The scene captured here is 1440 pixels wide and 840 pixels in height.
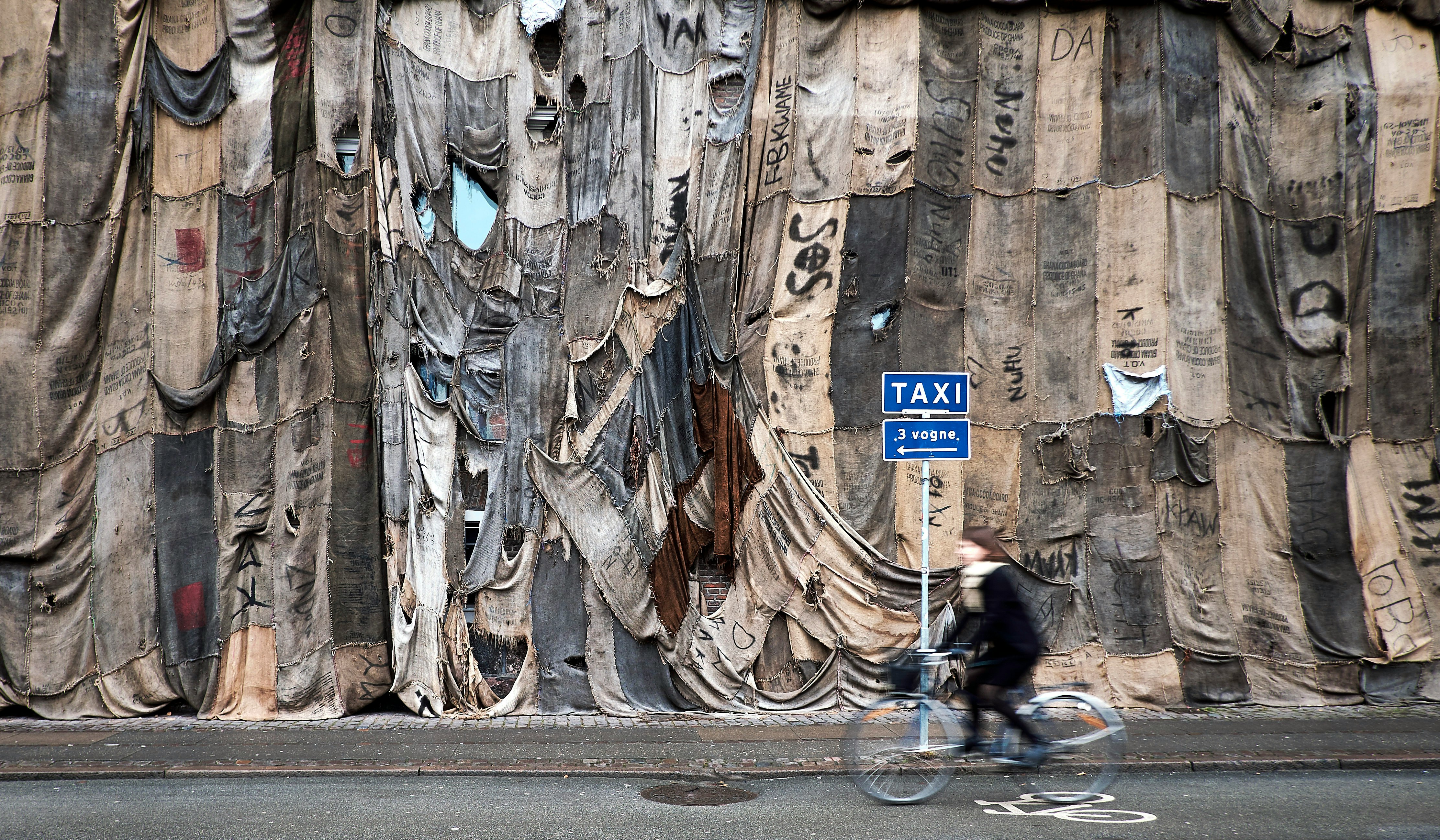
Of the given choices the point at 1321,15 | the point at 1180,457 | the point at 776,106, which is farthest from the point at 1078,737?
the point at 1321,15

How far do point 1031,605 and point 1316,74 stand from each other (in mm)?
7538

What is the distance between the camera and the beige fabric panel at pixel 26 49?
11.1m

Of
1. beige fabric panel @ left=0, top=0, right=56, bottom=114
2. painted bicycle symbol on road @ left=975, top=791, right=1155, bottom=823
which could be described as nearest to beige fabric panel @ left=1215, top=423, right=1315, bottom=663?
painted bicycle symbol on road @ left=975, top=791, right=1155, bottom=823

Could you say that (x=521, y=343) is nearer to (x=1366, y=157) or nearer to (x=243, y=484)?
(x=243, y=484)

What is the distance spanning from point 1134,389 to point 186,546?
11.1m

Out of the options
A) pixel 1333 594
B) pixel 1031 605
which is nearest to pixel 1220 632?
pixel 1333 594

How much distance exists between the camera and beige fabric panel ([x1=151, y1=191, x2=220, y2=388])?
1110 centimetres

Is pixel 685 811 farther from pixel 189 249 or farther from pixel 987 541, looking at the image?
pixel 189 249

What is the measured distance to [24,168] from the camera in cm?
1111

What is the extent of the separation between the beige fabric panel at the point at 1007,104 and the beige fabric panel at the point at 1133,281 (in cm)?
106

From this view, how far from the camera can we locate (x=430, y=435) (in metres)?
11.0

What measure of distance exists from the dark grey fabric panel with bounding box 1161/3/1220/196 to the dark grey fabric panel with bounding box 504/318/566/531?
302 inches

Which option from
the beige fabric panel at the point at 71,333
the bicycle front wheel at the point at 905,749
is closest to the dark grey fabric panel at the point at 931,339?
the bicycle front wheel at the point at 905,749

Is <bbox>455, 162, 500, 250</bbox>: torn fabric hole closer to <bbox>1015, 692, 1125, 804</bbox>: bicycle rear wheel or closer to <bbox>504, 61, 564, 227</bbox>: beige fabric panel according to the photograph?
<bbox>504, 61, 564, 227</bbox>: beige fabric panel
